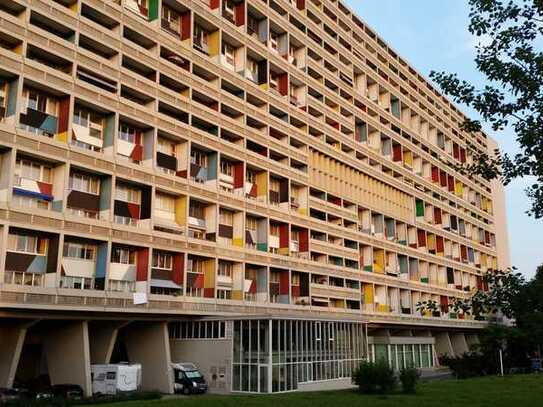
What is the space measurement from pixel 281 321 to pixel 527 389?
54.5 ft

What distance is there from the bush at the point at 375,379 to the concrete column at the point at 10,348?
20298mm

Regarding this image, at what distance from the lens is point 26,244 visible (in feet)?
113

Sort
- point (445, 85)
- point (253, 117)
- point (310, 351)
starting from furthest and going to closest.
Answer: point (253, 117)
point (310, 351)
point (445, 85)

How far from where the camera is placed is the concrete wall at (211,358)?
136 ft

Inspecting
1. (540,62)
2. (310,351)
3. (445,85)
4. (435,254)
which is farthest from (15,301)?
(435,254)

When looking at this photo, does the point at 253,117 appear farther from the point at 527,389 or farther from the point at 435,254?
the point at 435,254

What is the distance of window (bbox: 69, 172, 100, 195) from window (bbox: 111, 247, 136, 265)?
4177 mm

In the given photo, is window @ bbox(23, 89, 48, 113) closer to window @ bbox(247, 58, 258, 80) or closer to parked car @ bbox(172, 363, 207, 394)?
parked car @ bbox(172, 363, 207, 394)

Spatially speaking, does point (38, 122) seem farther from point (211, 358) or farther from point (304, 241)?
point (304, 241)

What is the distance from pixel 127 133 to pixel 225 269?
13.7 m

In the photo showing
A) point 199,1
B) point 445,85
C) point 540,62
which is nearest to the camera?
point 540,62

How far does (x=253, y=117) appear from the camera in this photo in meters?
52.6

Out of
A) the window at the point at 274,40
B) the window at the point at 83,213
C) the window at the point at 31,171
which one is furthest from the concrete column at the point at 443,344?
the window at the point at 31,171

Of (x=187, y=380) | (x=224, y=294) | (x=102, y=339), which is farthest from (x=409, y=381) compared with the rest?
(x=102, y=339)
